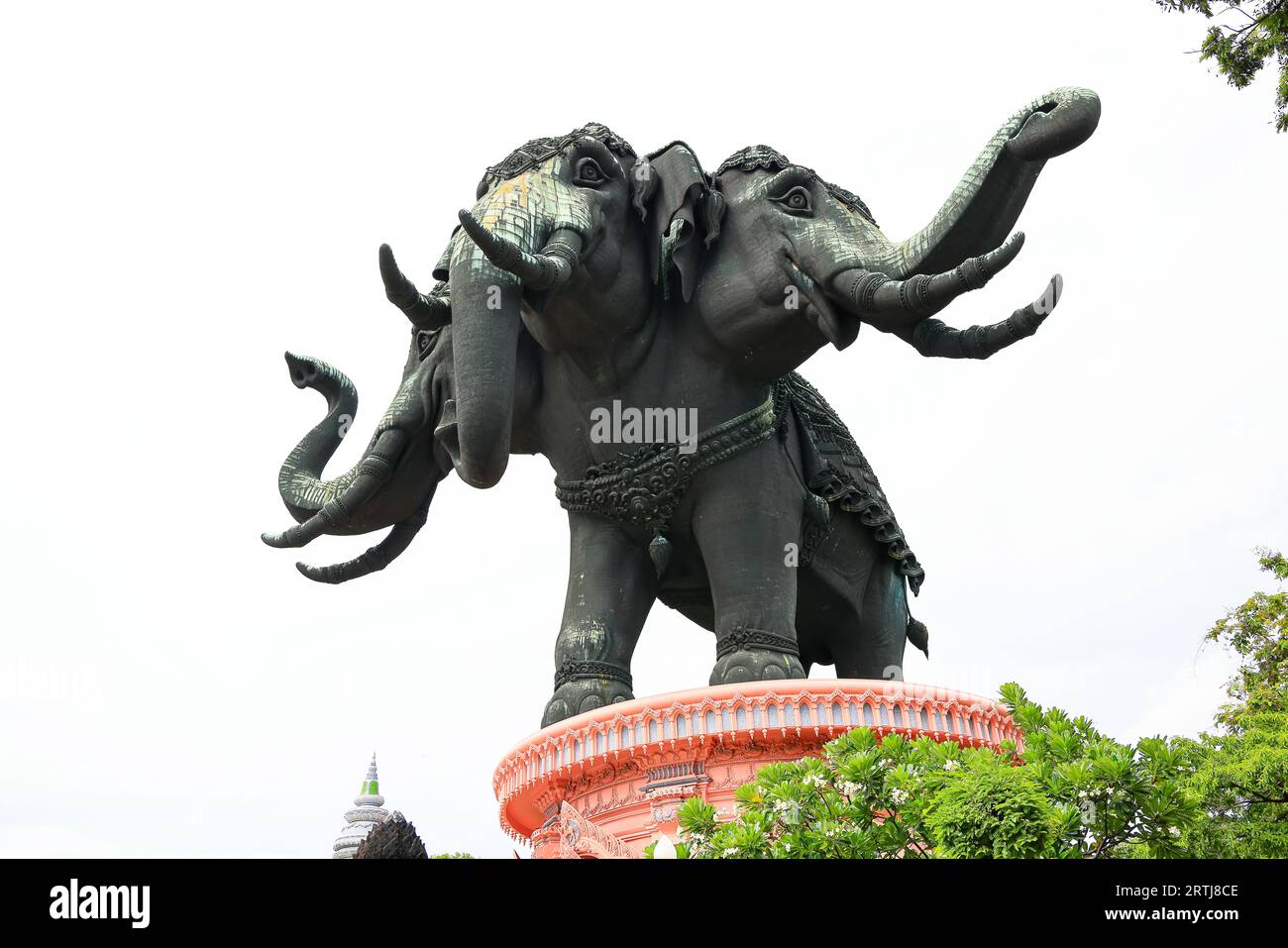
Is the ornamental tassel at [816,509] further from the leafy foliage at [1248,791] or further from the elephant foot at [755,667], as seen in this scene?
the leafy foliage at [1248,791]

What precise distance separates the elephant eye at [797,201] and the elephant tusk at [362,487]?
7.84 ft

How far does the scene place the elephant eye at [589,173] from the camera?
729cm

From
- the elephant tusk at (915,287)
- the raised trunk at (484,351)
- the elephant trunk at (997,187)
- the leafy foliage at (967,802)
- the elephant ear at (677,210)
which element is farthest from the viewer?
the elephant ear at (677,210)

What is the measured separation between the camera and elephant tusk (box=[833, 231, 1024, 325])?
6.16 metres

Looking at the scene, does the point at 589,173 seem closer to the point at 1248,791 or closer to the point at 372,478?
the point at 372,478

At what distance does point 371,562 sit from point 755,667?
2.70 m

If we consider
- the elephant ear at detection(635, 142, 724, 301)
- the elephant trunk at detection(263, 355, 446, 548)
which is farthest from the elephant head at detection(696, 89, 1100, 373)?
the elephant trunk at detection(263, 355, 446, 548)

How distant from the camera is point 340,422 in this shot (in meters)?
8.78

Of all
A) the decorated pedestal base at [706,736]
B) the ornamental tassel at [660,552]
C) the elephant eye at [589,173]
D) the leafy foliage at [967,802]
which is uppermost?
the elephant eye at [589,173]

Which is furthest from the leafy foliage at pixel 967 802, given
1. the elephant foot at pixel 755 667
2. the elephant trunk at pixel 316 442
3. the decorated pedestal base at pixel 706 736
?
the elephant trunk at pixel 316 442

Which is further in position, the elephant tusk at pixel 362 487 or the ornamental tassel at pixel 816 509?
the elephant tusk at pixel 362 487

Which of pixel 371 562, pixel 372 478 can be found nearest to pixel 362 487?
pixel 372 478
